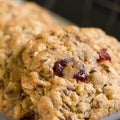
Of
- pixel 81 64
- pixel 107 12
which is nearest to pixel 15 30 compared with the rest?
pixel 81 64

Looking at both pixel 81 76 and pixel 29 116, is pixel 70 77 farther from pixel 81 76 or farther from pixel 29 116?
pixel 29 116

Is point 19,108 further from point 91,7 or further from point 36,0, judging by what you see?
point 36,0

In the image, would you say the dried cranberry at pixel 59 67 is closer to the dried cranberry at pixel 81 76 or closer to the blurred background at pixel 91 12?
the dried cranberry at pixel 81 76

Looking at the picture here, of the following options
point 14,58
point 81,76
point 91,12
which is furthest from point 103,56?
point 91,12

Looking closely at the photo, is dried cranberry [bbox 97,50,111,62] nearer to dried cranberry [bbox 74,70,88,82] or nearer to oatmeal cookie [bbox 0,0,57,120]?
dried cranberry [bbox 74,70,88,82]

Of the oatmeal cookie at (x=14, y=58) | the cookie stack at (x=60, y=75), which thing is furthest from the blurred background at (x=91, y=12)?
the cookie stack at (x=60, y=75)

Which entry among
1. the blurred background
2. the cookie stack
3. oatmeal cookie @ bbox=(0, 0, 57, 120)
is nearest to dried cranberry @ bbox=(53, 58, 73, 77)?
the cookie stack
